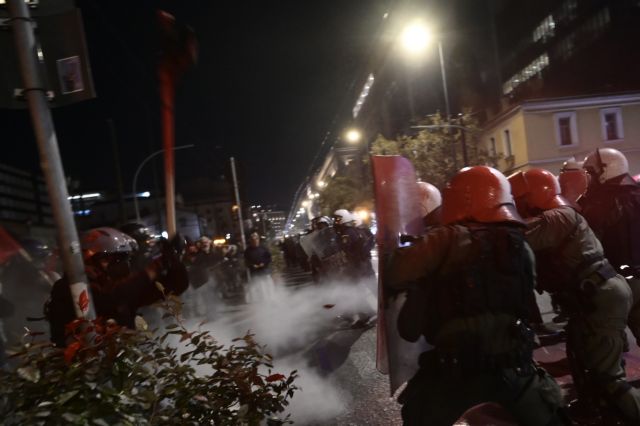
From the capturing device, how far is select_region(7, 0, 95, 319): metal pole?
2701 millimetres

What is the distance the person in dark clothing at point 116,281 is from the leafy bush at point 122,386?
868 millimetres

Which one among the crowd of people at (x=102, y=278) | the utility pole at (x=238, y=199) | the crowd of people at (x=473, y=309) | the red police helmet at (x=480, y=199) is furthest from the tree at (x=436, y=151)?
the crowd of people at (x=473, y=309)

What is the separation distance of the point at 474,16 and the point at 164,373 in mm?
59421

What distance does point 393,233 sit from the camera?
246 cm

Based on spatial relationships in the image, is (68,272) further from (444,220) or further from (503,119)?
(503,119)

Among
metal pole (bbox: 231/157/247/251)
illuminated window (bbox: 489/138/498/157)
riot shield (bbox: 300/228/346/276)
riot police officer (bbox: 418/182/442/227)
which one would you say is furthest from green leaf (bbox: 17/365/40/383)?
illuminated window (bbox: 489/138/498/157)

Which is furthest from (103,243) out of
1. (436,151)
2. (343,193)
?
(343,193)

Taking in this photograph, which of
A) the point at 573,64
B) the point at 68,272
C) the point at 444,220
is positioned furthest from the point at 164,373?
the point at 573,64

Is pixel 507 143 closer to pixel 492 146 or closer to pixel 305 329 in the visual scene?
pixel 492 146

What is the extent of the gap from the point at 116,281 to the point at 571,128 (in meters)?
33.6

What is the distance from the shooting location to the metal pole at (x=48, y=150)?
2701 millimetres

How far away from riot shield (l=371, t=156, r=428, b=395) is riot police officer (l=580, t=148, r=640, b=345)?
6.96ft

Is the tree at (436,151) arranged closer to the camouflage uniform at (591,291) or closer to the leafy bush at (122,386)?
the camouflage uniform at (591,291)

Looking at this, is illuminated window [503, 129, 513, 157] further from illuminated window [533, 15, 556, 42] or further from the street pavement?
the street pavement
